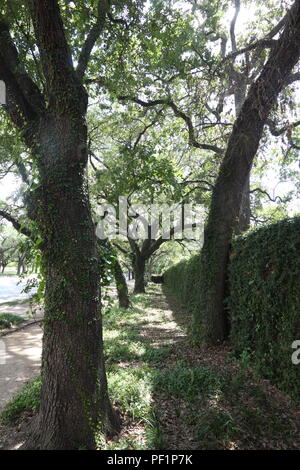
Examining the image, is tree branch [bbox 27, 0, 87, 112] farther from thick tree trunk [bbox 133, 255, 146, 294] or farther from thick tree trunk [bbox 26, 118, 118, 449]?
thick tree trunk [bbox 133, 255, 146, 294]

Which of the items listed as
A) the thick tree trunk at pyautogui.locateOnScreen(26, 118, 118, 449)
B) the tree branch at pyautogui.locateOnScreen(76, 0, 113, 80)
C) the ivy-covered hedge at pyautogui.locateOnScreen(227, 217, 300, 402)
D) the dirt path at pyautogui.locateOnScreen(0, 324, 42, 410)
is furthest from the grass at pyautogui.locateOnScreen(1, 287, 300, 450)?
the tree branch at pyautogui.locateOnScreen(76, 0, 113, 80)

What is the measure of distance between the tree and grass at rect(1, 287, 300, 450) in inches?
20.8

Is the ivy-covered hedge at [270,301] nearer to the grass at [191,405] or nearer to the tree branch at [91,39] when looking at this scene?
the grass at [191,405]

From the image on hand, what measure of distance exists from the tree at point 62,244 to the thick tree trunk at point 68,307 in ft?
0.03

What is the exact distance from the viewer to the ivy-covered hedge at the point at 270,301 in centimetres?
426

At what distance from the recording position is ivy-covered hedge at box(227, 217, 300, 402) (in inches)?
168

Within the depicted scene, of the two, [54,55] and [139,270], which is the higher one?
[54,55]

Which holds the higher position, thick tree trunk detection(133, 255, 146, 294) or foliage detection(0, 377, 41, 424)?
thick tree trunk detection(133, 255, 146, 294)

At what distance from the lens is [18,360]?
7.48m

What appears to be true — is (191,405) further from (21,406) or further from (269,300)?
(21,406)

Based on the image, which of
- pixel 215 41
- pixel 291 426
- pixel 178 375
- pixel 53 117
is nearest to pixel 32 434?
pixel 178 375

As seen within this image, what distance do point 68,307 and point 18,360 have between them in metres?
5.29

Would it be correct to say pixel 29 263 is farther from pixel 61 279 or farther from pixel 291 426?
pixel 291 426

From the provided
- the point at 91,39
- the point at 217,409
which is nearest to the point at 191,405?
the point at 217,409
